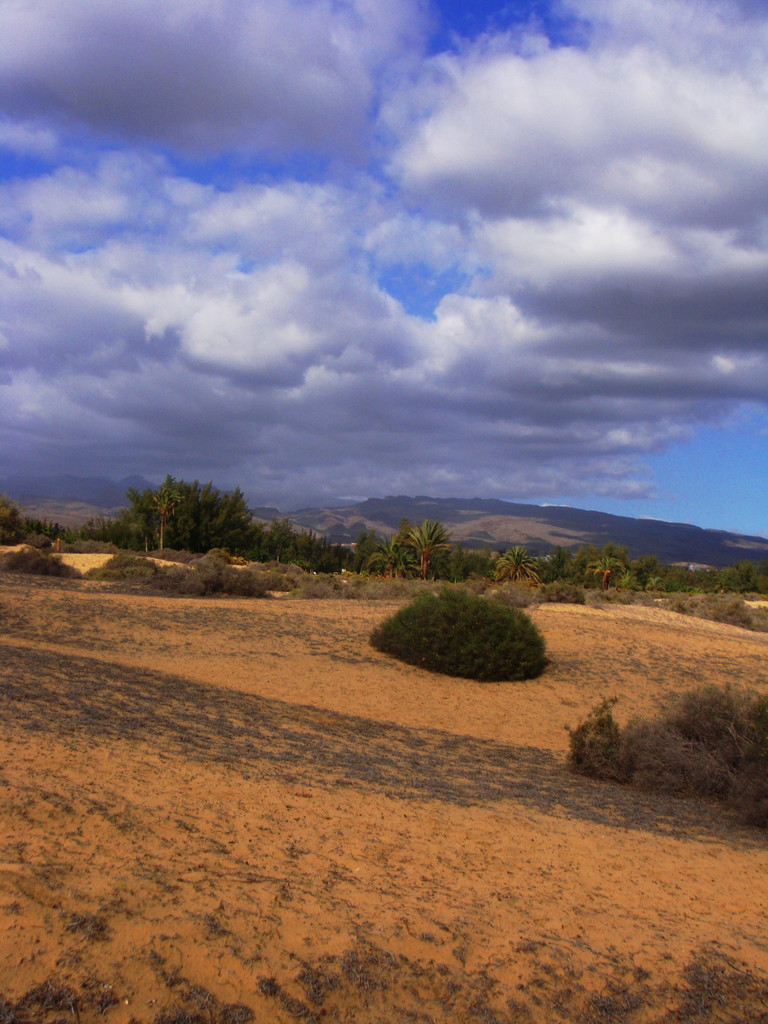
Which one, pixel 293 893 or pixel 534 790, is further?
pixel 534 790

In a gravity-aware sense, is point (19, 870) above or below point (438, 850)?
above

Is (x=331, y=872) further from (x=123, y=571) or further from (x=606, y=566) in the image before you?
(x=606, y=566)

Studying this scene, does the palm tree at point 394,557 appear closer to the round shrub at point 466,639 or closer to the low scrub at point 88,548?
the low scrub at point 88,548

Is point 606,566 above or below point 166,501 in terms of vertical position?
below

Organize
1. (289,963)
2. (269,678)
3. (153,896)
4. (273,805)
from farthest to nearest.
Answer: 1. (269,678)
2. (273,805)
3. (153,896)
4. (289,963)

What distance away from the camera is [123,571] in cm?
2997

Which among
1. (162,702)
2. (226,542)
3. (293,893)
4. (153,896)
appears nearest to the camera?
(153,896)

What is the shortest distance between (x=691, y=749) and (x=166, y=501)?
46364 mm

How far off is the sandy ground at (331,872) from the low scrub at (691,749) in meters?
0.47

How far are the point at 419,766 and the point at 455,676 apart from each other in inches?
291

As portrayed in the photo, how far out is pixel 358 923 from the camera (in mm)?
4500

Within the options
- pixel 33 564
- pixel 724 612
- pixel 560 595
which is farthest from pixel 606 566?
pixel 33 564

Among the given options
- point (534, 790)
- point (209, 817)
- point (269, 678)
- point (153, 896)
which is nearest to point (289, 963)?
point (153, 896)

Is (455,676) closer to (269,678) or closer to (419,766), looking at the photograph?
(269,678)
